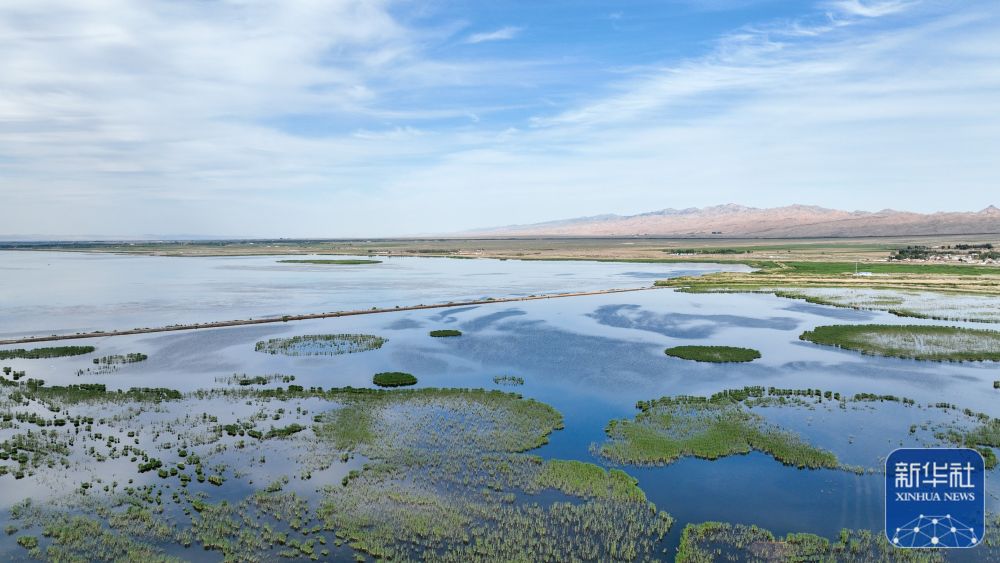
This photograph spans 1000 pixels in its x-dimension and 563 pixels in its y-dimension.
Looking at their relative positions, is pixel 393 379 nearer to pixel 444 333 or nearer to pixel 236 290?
pixel 444 333

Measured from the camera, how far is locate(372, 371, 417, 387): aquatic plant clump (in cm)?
2980

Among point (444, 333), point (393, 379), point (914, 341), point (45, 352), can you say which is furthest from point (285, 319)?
point (914, 341)

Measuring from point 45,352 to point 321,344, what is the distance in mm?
16593

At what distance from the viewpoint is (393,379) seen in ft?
99.6

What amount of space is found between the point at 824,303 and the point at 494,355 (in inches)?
1519

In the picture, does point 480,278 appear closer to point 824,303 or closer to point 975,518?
point 824,303

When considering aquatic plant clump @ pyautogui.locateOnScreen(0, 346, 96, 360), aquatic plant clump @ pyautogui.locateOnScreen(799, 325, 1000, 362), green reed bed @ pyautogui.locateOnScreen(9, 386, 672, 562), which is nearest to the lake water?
aquatic plant clump @ pyautogui.locateOnScreen(0, 346, 96, 360)

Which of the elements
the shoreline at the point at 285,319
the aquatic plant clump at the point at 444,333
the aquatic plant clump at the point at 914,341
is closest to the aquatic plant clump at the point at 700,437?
the aquatic plant clump at the point at 914,341

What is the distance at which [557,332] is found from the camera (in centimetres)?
4328

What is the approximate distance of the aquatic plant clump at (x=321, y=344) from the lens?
37312 mm

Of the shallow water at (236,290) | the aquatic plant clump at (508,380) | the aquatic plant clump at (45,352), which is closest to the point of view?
the aquatic plant clump at (508,380)

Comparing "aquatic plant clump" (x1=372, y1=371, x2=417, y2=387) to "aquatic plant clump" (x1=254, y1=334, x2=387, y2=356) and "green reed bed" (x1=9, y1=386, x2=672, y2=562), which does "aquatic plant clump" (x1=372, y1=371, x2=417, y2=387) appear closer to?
"aquatic plant clump" (x1=254, y1=334, x2=387, y2=356)

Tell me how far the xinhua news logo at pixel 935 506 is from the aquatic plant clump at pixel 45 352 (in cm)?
4225

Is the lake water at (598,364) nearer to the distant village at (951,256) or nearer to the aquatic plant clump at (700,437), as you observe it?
the aquatic plant clump at (700,437)
